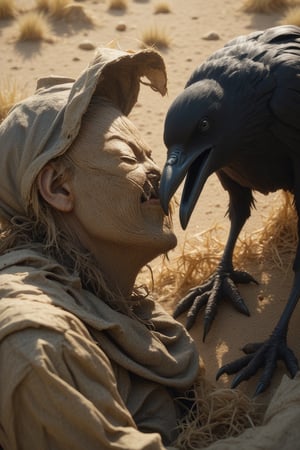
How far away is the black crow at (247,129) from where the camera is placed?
3018 mm

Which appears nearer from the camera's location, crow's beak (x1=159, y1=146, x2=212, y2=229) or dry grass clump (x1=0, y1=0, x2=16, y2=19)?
crow's beak (x1=159, y1=146, x2=212, y2=229)

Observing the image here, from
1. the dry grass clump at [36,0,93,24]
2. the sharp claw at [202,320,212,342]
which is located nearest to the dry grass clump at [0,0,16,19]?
the dry grass clump at [36,0,93,24]

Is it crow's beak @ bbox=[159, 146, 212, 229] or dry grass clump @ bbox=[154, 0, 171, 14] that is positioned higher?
crow's beak @ bbox=[159, 146, 212, 229]

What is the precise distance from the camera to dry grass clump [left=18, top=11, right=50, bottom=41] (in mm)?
8055

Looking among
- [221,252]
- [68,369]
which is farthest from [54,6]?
[68,369]

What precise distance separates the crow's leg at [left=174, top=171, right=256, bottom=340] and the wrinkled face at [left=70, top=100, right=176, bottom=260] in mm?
1053

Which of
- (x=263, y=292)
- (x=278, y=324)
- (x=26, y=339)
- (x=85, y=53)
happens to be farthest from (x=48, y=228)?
(x=85, y=53)

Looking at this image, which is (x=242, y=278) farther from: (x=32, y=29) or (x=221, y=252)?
(x=32, y=29)

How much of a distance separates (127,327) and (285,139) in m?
1.06

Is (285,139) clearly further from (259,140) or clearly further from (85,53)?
(85,53)

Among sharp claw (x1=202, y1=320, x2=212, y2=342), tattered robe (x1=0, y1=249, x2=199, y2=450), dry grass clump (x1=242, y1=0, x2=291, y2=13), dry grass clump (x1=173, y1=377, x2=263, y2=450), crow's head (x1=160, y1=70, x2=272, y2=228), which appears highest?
crow's head (x1=160, y1=70, x2=272, y2=228)

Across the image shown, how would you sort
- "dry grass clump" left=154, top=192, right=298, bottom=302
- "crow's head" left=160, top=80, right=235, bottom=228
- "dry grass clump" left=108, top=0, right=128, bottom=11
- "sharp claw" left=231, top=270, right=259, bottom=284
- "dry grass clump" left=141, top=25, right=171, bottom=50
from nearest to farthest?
1. "crow's head" left=160, top=80, right=235, bottom=228
2. "sharp claw" left=231, top=270, right=259, bottom=284
3. "dry grass clump" left=154, top=192, right=298, bottom=302
4. "dry grass clump" left=141, top=25, right=171, bottom=50
5. "dry grass clump" left=108, top=0, right=128, bottom=11

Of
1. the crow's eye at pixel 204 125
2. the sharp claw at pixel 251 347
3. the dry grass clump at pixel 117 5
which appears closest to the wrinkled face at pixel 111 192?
the crow's eye at pixel 204 125

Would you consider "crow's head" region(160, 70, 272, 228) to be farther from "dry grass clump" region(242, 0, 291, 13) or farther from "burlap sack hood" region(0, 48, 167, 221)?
"dry grass clump" region(242, 0, 291, 13)
